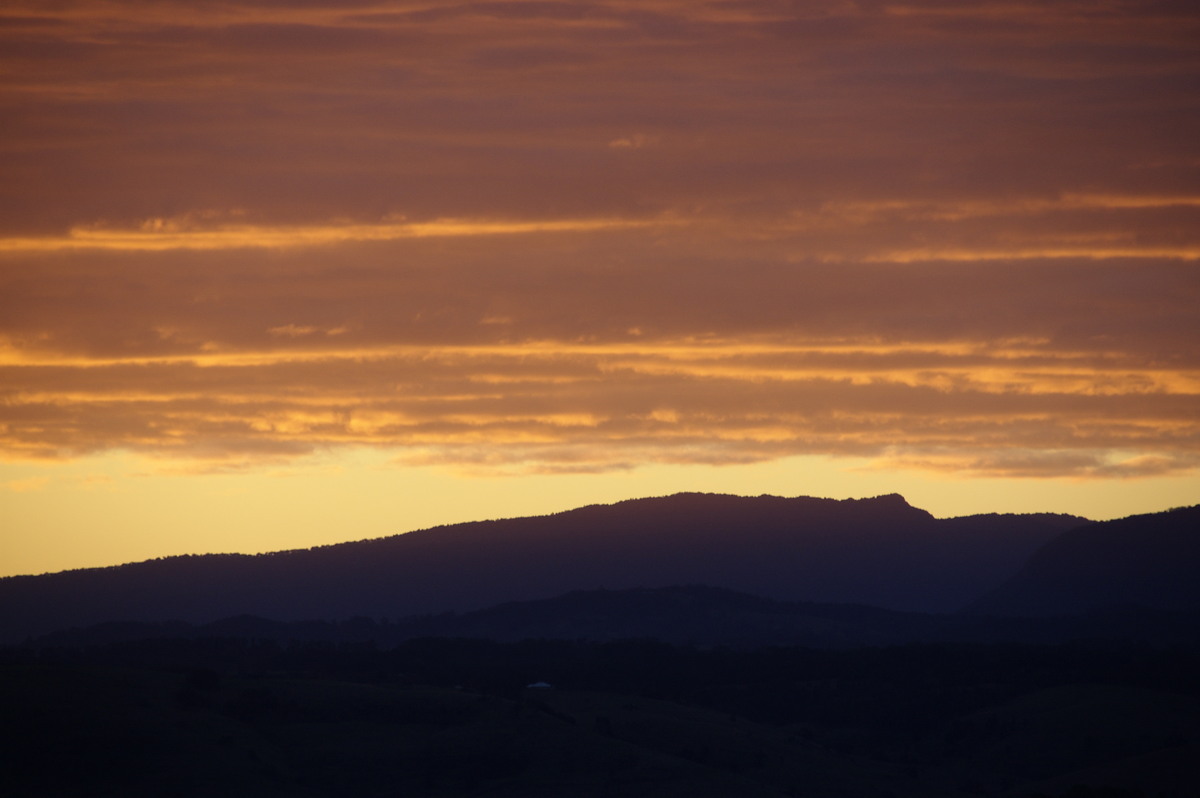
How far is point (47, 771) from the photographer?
10819cm

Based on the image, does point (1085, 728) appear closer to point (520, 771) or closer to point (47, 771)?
point (520, 771)

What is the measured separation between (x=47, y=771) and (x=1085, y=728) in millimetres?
81962

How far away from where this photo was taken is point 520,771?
11831cm

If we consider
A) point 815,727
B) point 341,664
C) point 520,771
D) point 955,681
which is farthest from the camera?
point 341,664

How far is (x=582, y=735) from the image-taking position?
12438cm

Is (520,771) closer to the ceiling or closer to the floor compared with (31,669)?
closer to the floor

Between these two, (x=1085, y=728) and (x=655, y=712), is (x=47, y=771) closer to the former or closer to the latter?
(x=655, y=712)

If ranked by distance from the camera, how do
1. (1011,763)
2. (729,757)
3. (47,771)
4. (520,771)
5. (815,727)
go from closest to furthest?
(47,771), (520,771), (729,757), (1011,763), (815,727)

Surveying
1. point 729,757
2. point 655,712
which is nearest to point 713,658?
point 655,712

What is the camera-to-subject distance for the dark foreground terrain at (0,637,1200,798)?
112000 mm

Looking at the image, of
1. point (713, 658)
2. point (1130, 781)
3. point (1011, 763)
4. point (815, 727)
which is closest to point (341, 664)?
point (713, 658)

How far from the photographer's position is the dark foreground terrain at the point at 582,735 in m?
112

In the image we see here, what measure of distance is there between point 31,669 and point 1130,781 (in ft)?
253

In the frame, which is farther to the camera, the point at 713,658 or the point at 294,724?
the point at 713,658
